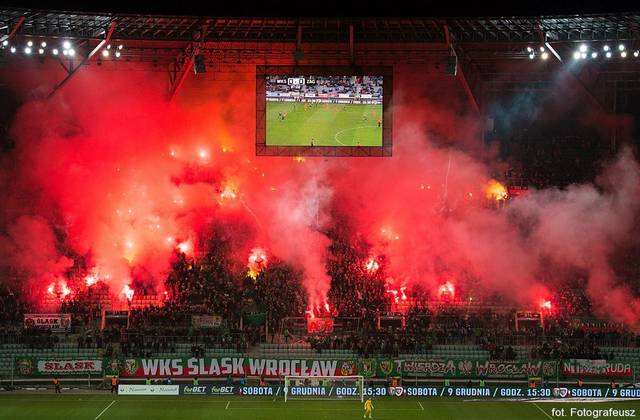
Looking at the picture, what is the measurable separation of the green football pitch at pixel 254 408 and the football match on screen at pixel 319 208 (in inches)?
8.7

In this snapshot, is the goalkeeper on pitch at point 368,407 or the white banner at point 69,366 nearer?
the goalkeeper on pitch at point 368,407

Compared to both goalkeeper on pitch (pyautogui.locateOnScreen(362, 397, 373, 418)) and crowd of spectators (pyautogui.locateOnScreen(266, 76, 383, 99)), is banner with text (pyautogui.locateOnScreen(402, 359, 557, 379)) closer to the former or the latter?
goalkeeper on pitch (pyautogui.locateOnScreen(362, 397, 373, 418))

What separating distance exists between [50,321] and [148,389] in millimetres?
6612

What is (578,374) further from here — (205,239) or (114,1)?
(114,1)

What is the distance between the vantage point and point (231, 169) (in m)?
45.4

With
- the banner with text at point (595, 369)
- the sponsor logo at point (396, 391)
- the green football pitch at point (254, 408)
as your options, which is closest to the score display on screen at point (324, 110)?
the sponsor logo at point (396, 391)

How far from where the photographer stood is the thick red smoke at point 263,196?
4112 cm

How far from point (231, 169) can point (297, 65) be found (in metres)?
7.97

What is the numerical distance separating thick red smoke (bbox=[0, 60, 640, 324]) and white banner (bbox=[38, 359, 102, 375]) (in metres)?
6.19

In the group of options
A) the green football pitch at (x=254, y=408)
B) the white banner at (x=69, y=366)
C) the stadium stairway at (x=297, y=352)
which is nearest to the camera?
the green football pitch at (x=254, y=408)

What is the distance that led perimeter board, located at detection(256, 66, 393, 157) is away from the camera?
1565 inches

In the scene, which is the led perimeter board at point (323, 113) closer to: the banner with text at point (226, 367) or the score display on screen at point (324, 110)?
the score display on screen at point (324, 110)

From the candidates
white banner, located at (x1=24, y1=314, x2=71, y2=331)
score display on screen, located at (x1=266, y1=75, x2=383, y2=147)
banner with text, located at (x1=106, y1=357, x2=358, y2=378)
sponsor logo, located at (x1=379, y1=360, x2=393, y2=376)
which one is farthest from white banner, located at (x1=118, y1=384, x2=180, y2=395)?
score display on screen, located at (x1=266, y1=75, x2=383, y2=147)

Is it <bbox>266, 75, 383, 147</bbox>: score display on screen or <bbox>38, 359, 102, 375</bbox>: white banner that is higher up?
<bbox>266, 75, 383, 147</bbox>: score display on screen
